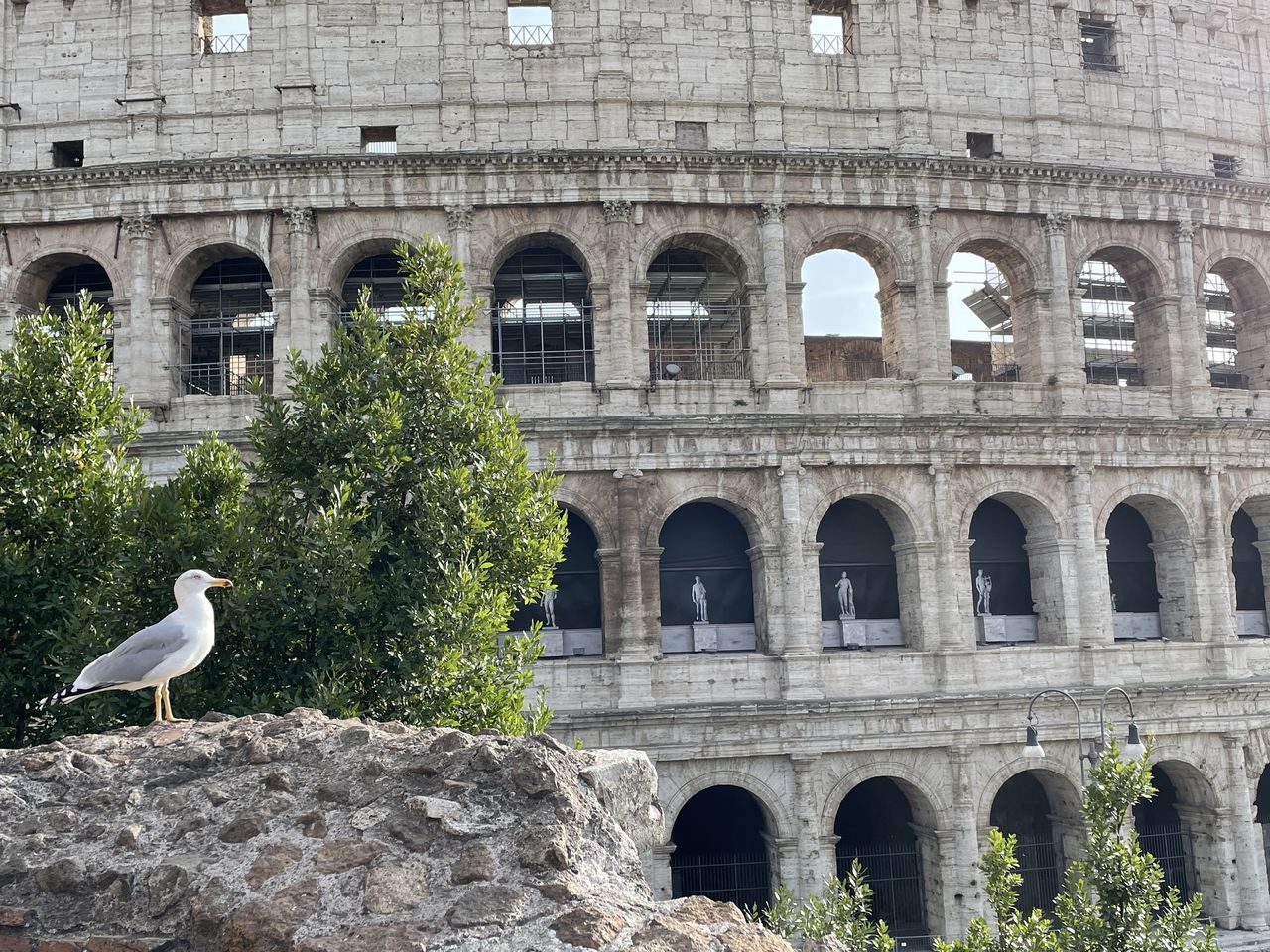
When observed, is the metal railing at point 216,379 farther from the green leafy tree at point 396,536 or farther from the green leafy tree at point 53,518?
the green leafy tree at point 396,536

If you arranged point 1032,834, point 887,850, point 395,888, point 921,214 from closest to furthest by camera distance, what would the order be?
point 395,888
point 887,850
point 921,214
point 1032,834

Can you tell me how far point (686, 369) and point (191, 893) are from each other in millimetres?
18664

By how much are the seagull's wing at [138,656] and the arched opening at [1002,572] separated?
16.9 meters

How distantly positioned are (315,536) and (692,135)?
13124 mm

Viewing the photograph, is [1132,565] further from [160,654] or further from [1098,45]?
[160,654]

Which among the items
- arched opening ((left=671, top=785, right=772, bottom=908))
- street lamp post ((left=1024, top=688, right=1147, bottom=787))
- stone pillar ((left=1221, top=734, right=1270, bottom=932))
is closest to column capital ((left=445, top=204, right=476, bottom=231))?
arched opening ((left=671, top=785, right=772, bottom=908))

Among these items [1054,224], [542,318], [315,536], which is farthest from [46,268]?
[1054,224]

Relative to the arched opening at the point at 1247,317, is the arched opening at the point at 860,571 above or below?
below

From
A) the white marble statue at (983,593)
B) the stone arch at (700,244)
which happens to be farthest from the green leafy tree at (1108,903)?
the stone arch at (700,244)

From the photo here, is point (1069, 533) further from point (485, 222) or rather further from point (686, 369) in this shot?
point (485, 222)

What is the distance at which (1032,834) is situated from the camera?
21.4m

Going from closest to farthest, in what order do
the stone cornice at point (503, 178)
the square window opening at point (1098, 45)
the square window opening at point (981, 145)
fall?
the stone cornice at point (503, 178)
the square window opening at point (981, 145)
the square window opening at point (1098, 45)

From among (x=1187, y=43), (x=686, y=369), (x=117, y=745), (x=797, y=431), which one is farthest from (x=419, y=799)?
(x=1187, y=43)

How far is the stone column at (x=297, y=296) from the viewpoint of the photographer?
20.1 m
